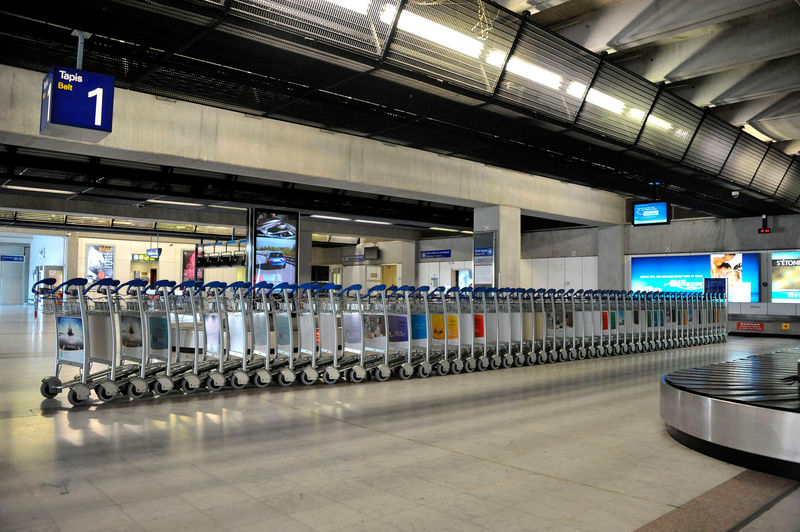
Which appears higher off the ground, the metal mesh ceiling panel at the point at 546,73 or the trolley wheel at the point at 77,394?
the metal mesh ceiling panel at the point at 546,73

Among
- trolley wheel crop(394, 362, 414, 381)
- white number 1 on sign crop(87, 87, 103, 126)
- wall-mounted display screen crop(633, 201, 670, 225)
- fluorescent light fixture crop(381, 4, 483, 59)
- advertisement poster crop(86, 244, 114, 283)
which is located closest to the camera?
white number 1 on sign crop(87, 87, 103, 126)

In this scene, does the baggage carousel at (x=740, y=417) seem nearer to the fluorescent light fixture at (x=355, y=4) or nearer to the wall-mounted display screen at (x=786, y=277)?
the fluorescent light fixture at (x=355, y=4)

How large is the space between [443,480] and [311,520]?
98 cm

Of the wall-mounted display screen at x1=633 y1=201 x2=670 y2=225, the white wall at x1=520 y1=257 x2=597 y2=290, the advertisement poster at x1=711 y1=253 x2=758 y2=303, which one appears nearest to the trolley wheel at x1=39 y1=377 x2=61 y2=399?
the wall-mounted display screen at x1=633 y1=201 x2=670 y2=225

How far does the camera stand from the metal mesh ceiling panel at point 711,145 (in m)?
11.2

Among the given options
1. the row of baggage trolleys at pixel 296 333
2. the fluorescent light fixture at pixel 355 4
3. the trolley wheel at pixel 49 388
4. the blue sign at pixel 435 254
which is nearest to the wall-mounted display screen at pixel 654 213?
the row of baggage trolleys at pixel 296 333

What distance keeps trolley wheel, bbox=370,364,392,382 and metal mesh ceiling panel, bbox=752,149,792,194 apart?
10.7 metres

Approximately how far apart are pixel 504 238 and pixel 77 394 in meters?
9.67

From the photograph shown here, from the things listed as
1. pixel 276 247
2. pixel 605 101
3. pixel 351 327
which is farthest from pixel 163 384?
pixel 276 247

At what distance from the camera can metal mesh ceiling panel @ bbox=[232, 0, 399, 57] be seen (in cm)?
528

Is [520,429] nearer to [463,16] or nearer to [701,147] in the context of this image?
[463,16]

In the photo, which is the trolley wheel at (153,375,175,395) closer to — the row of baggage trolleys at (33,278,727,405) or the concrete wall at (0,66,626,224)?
the row of baggage trolleys at (33,278,727,405)

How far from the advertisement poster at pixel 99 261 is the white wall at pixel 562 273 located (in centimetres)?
2141

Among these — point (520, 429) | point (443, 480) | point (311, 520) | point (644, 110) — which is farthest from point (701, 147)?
point (311, 520)
